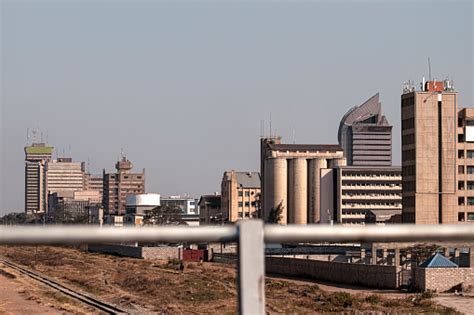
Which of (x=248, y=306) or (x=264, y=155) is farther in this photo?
(x=264, y=155)

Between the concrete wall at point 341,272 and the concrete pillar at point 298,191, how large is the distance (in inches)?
3572

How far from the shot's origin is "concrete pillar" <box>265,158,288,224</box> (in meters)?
164

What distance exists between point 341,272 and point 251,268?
63.5 m

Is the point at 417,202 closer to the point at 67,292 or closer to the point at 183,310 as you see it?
the point at 67,292

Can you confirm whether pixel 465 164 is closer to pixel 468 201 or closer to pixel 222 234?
pixel 468 201

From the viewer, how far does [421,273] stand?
5638 cm

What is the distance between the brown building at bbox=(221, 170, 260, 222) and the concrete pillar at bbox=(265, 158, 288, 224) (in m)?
17.0

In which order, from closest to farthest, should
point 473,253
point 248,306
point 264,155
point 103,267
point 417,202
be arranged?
point 248,306, point 103,267, point 473,253, point 417,202, point 264,155

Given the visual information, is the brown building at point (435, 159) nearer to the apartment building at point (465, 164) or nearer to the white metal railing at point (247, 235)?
the apartment building at point (465, 164)

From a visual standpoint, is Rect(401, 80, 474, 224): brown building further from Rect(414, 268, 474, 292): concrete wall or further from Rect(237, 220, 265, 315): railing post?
Rect(237, 220, 265, 315): railing post

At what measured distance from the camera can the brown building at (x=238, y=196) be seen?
184350 millimetres

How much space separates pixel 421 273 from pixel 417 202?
3747 cm

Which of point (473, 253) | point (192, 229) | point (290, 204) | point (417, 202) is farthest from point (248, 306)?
point (290, 204)

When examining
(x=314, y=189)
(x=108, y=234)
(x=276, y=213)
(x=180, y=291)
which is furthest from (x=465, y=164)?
(x=108, y=234)
